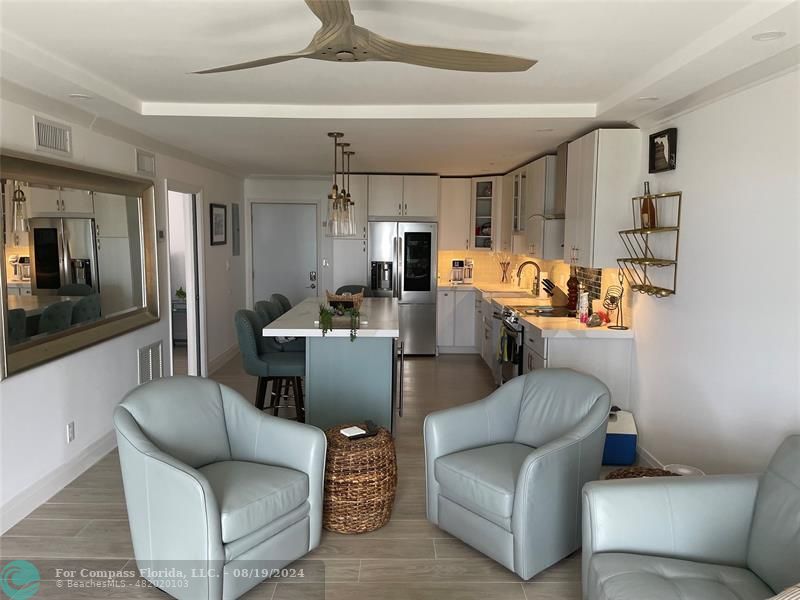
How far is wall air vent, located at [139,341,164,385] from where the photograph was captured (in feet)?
15.6

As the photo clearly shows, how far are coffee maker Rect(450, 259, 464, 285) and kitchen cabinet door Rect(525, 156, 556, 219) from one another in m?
2.13

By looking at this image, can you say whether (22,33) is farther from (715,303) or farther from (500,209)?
(500,209)

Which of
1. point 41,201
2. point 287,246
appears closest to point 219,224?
point 287,246

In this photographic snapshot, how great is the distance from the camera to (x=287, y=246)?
8.00 metres

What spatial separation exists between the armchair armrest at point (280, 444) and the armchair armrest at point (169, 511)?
0.52 metres

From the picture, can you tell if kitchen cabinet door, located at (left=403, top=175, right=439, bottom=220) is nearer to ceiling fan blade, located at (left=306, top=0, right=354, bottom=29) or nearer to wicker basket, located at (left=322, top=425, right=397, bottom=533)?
wicker basket, located at (left=322, top=425, right=397, bottom=533)

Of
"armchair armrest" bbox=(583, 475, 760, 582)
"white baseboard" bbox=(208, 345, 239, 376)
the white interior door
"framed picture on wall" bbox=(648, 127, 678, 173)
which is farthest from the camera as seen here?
the white interior door

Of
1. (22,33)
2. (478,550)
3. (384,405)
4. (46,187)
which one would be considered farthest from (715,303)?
(46,187)

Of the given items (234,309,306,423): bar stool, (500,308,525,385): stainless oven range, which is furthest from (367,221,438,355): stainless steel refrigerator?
(234,309,306,423): bar stool

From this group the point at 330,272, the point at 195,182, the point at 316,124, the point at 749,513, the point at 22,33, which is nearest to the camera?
the point at 749,513

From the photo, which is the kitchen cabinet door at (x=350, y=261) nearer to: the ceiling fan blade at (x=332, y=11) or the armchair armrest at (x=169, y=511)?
the armchair armrest at (x=169, y=511)

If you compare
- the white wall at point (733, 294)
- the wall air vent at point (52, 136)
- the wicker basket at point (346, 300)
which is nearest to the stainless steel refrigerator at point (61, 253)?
the wall air vent at point (52, 136)

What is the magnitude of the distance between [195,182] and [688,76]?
15.5 ft

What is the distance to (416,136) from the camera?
15.3ft
